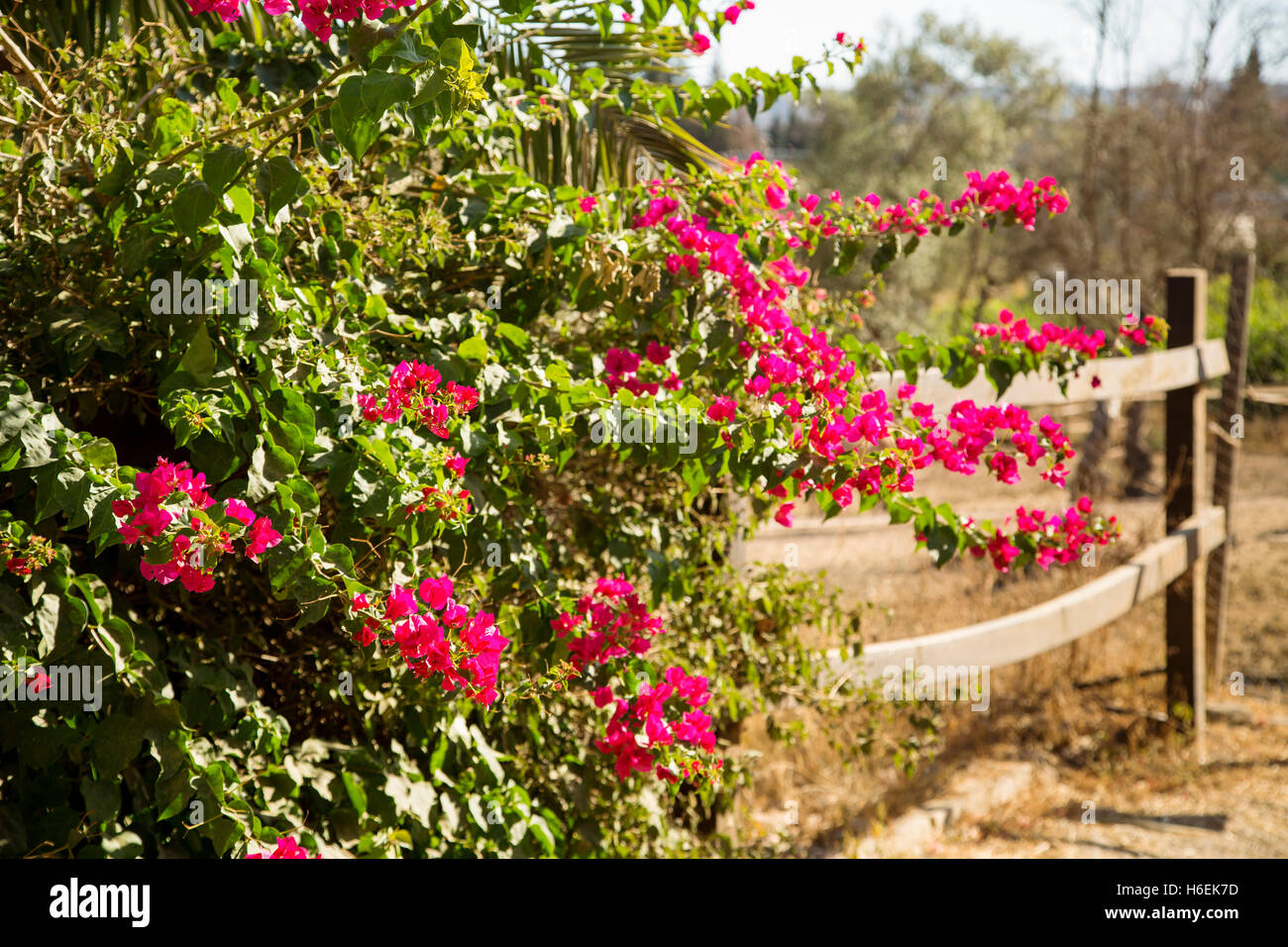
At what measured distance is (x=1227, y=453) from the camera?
468 cm

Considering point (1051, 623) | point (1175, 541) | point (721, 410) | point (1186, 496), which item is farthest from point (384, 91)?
point (1186, 496)

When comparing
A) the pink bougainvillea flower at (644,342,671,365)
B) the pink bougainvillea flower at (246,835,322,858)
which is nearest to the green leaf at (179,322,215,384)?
the pink bougainvillea flower at (246,835,322,858)

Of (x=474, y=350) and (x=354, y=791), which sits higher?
(x=474, y=350)

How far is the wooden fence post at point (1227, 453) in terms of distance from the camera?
466cm

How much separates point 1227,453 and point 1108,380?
4.82 feet

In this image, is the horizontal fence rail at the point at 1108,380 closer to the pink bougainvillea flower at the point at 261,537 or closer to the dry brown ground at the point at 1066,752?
the dry brown ground at the point at 1066,752

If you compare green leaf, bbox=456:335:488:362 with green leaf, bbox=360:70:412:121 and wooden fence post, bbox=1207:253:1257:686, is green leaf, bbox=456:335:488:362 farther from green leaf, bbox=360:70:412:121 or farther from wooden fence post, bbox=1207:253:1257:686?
wooden fence post, bbox=1207:253:1257:686

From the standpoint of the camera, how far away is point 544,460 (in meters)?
1.62

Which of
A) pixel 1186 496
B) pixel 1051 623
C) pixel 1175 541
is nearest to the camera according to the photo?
pixel 1051 623

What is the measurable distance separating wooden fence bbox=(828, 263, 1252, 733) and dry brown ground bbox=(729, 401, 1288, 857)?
0.19m

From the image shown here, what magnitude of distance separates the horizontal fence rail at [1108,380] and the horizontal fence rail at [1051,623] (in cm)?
63

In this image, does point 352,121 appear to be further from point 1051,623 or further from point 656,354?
point 1051,623
